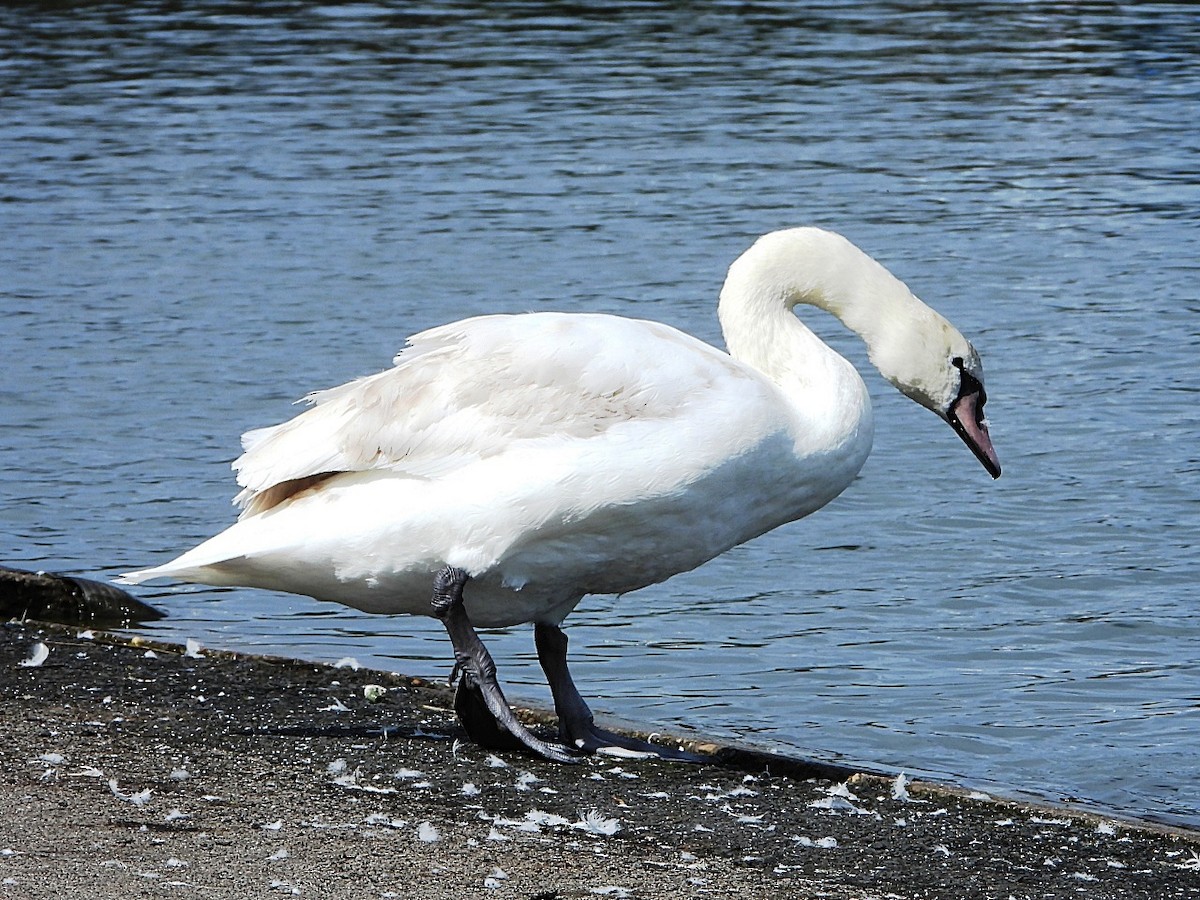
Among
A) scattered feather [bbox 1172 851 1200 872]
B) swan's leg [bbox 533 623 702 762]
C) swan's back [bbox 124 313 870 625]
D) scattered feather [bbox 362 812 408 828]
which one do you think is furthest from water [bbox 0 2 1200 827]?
scattered feather [bbox 362 812 408 828]

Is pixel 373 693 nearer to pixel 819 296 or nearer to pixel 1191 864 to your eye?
pixel 819 296

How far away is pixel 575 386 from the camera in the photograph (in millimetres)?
6082

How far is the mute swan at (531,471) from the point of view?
19.4 feet

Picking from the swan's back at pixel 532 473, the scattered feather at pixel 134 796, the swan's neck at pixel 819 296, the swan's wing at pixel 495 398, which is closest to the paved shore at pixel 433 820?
the scattered feather at pixel 134 796

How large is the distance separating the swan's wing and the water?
180 centimetres

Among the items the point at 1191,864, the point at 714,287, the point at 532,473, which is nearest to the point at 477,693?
the point at 532,473

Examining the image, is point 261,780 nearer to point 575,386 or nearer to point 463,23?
point 575,386

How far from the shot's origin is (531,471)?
19.5 feet

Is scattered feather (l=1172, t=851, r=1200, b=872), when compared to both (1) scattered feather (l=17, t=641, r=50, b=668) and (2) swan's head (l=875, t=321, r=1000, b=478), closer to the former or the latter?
(2) swan's head (l=875, t=321, r=1000, b=478)

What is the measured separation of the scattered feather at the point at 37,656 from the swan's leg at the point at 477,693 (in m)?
1.58

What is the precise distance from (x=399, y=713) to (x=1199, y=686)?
3.13 metres

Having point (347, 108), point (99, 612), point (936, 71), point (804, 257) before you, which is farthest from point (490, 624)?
point (936, 71)

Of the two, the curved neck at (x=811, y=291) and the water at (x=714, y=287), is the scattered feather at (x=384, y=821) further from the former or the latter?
the water at (x=714, y=287)

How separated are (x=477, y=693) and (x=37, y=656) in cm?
169
